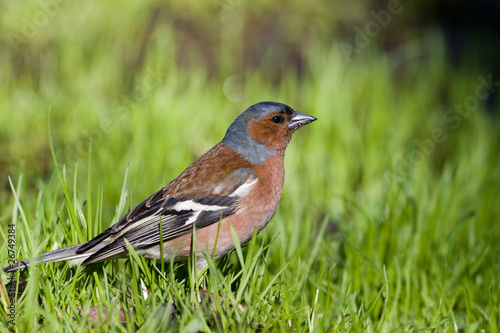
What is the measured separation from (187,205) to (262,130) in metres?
0.71

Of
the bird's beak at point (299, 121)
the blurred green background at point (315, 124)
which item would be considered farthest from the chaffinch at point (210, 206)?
the blurred green background at point (315, 124)

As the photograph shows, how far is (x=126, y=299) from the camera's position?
2.83m

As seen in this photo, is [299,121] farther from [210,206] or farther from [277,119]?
[210,206]

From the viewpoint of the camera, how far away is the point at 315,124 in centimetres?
558

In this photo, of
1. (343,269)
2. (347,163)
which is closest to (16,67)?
(347,163)

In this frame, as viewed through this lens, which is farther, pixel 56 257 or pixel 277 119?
pixel 277 119

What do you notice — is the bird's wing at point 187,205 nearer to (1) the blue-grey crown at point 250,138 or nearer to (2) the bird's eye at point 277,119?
(1) the blue-grey crown at point 250,138

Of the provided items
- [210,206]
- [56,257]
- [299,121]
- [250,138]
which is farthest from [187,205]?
[299,121]

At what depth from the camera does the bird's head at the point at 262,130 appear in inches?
144

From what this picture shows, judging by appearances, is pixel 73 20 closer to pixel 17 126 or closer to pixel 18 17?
pixel 18 17

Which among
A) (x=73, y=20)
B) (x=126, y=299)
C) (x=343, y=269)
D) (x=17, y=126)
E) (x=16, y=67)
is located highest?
(x=73, y=20)

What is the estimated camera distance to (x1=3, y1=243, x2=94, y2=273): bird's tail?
2.81 meters

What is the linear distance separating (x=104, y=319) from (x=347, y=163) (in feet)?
10.5

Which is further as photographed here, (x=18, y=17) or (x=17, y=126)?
(x=18, y=17)
